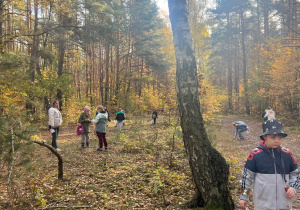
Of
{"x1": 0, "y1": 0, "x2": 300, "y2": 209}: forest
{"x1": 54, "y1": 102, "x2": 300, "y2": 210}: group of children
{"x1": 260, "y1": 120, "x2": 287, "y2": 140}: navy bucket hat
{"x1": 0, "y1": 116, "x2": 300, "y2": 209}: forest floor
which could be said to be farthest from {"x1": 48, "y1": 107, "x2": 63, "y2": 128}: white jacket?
{"x1": 260, "y1": 120, "x2": 287, "y2": 140}: navy bucket hat

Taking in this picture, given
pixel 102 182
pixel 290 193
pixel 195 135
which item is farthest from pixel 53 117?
pixel 290 193

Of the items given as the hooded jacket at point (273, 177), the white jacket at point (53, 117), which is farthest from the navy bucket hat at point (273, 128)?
the white jacket at point (53, 117)

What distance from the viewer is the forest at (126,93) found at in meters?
3.71

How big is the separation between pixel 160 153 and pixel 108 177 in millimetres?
2653

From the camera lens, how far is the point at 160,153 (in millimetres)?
7727

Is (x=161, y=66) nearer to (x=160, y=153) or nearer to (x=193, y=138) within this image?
(x=160, y=153)

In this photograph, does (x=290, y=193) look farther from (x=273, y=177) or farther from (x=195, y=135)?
(x=195, y=135)

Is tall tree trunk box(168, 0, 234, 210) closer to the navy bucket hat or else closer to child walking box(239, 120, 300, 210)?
child walking box(239, 120, 300, 210)

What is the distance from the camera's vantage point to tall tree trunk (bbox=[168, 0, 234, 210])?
336 cm

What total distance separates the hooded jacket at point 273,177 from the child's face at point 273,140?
0.25 feet

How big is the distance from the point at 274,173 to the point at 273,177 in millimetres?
46

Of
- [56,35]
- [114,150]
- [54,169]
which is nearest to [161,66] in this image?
[56,35]

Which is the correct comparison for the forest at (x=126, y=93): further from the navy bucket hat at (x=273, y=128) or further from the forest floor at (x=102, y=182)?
the navy bucket hat at (x=273, y=128)

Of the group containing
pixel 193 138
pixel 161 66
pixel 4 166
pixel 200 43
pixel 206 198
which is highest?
pixel 200 43
